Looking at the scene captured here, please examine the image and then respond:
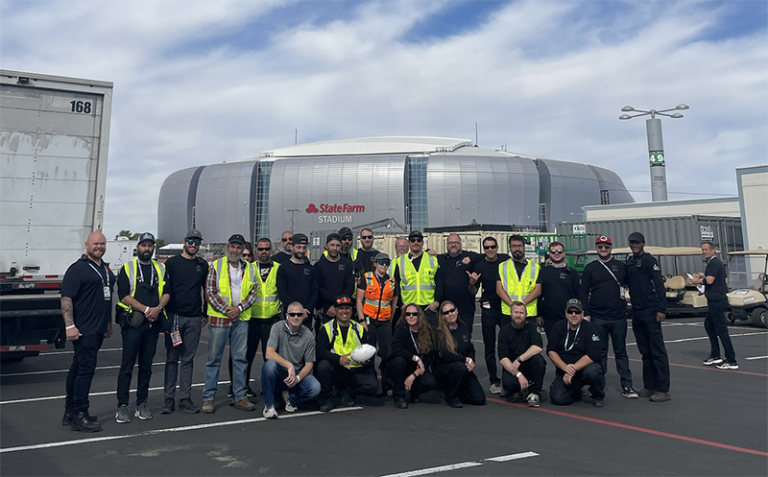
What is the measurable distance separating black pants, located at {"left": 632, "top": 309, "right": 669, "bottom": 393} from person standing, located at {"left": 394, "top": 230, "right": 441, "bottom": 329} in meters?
2.62

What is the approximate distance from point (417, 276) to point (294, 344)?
1837mm

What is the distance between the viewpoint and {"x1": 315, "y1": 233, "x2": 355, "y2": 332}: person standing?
23.5ft

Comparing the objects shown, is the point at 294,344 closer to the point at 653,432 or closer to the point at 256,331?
the point at 256,331

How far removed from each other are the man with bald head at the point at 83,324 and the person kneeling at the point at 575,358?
197 inches

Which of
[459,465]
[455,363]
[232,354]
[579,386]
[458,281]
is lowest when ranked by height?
[459,465]

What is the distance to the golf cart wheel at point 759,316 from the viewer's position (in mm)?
14250

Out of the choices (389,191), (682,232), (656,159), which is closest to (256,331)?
(682,232)

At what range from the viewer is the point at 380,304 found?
7.20m

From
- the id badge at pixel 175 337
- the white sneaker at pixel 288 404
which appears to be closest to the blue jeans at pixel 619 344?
the white sneaker at pixel 288 404

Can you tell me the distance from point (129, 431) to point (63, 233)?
12.1 feet

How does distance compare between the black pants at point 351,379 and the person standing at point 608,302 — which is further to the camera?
the person standing at point 608,302

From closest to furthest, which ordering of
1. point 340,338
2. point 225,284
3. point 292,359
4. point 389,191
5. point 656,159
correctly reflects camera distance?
point 292,359 < point 225,284 < point 340,338 < point 656,159 < point 389,191

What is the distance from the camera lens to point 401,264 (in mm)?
7434

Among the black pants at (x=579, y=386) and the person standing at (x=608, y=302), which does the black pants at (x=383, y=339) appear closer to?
the black pants at (x=579, y=386)
